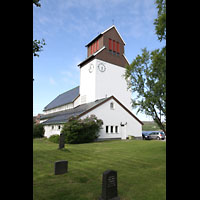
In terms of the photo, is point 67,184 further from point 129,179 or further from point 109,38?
point 109,38

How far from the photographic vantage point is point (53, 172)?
805 cm

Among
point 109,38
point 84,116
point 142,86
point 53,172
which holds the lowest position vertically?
point 53,172

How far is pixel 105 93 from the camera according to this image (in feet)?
105

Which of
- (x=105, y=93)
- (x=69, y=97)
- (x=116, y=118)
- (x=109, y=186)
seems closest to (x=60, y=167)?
(x=109, y=186)

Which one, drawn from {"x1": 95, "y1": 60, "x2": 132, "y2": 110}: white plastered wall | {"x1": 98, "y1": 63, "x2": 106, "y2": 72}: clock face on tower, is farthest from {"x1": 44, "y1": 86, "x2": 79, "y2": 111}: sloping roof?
{"x1": 98, "y1": 63, "x2": 106, "y2": 72}: clock face on tower

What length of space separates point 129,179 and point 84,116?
16824mm

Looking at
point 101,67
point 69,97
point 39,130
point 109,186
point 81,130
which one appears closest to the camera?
point 109,186

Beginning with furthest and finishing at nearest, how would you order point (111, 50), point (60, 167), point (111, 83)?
point (111, 50)
point (111, 83)
point (60, 167)

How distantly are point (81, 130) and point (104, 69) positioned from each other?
15.0 m

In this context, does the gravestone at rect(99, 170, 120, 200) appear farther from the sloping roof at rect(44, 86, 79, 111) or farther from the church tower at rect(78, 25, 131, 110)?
the sloping roof at rect(44, 86, 79, 111)

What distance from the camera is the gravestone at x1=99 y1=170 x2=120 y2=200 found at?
506cm

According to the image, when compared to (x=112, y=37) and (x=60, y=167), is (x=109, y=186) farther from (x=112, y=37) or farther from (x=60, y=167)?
(x=112, y=37)

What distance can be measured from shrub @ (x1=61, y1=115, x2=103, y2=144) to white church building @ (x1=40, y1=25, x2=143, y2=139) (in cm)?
159
